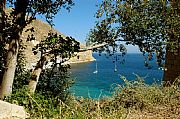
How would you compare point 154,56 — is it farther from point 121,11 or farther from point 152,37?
point 121,11

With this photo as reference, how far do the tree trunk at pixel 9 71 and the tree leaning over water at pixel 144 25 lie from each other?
7.15ft

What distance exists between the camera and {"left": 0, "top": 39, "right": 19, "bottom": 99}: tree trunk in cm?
799

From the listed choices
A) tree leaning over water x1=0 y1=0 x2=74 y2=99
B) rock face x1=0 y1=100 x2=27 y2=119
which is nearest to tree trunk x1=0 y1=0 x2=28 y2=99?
tree leaning over water x1=0 y1=0 x2=74 y2=99

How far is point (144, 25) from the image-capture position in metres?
8.51

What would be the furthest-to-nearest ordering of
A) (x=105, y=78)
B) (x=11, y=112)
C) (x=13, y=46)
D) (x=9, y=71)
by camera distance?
(x=105, y=78)
(x=13, y=46)
(x=9, y=71)
(x=11, y=112)

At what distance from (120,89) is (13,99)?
3667 millimetres

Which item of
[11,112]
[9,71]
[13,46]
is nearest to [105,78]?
[13,46]

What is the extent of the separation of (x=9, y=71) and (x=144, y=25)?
3361 millimetres

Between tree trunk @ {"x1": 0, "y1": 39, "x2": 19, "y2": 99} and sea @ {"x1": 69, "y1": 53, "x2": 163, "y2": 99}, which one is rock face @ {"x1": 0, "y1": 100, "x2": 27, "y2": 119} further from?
tree trunk @ {"x1": 0, "y1": 39, "x2": 19, "y2": 99}

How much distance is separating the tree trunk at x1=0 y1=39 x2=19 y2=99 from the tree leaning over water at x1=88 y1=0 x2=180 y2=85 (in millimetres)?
2180

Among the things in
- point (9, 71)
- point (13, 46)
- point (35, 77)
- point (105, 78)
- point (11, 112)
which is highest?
point (13, 46)

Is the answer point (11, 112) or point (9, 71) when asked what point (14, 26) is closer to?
point (9, 71)

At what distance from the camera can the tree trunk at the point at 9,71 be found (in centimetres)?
799

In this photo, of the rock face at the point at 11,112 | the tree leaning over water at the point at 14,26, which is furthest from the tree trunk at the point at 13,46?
the rock face at the point at 11,112
